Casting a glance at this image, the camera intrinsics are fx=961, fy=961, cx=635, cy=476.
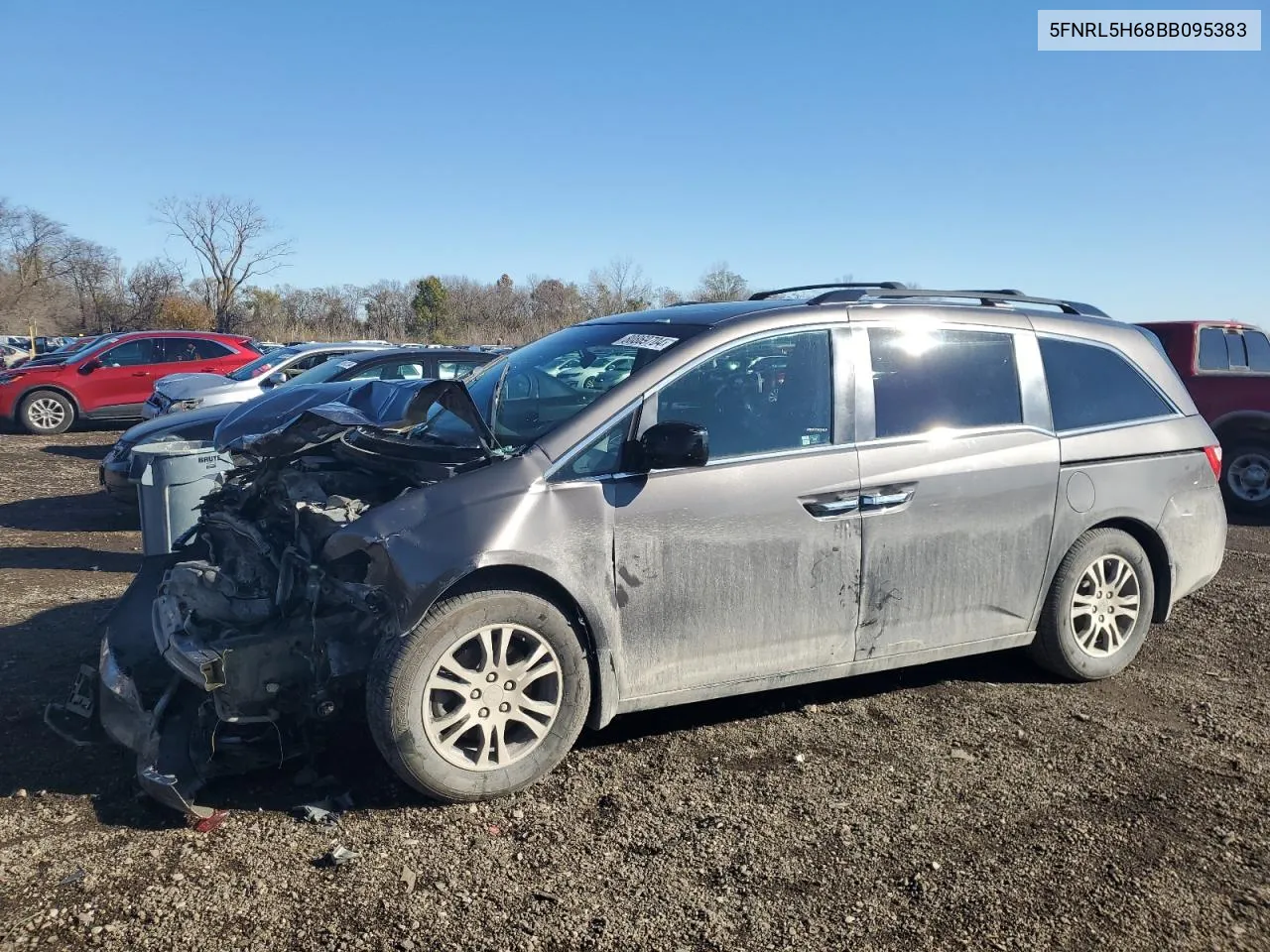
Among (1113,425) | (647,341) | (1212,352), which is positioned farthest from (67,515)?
(1212,352)

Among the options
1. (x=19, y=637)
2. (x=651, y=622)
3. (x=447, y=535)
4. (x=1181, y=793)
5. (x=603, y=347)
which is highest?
(x=603, y=347)

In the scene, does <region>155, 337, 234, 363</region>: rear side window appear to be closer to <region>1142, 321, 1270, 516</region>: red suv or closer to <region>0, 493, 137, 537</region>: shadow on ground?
<region>0, 493, 137, 537</region>: shadow on ground

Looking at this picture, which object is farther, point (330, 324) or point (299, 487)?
point (330, 324)

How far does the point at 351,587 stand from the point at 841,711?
232 cm

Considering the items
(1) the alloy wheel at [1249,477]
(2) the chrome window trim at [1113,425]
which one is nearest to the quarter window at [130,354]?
(2) the chrome window trim at [1113,425]

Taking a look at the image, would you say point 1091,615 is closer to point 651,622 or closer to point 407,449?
point 651,622

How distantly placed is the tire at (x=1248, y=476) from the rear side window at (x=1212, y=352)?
33.3 inches

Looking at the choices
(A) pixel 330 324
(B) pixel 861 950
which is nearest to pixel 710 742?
(B) pixel 861 950

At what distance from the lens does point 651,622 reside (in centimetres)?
378

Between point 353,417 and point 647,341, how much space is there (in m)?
1.34

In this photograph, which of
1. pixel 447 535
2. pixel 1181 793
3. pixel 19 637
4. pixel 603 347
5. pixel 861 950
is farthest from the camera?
pixel 19 637

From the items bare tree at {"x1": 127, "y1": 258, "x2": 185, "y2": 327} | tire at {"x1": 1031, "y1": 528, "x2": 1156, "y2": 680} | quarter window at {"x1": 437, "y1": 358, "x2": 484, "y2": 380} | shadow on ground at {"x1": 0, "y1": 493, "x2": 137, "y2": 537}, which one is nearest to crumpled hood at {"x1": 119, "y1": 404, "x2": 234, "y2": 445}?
shadow on ground at {"x1": 0, "y1": 493, "x2": 137, "y2": 537}

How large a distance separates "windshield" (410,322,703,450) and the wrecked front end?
230 millimetres

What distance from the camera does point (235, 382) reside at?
490 inches
